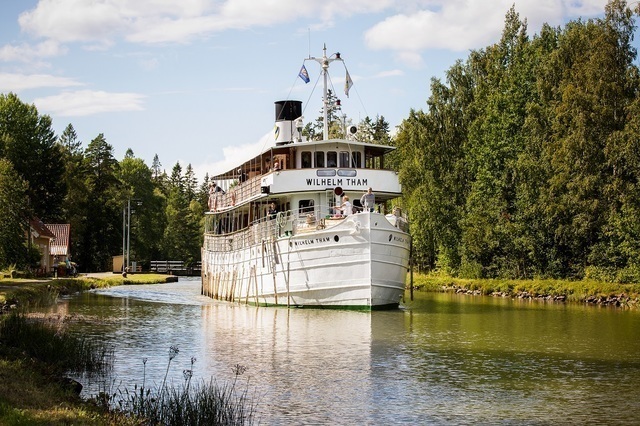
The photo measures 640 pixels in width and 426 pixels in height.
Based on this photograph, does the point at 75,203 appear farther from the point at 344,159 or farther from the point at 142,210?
the point at 344,159

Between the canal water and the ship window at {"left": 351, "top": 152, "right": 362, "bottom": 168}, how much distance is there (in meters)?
A: 7.83

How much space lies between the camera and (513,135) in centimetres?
5862

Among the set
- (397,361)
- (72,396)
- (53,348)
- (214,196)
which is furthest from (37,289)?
(72,396)

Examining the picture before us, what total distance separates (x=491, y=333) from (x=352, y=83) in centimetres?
1806

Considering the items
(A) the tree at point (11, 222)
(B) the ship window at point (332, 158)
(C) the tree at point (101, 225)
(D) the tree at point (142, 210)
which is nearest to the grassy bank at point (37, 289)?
(A) the tree at point (11, 222)

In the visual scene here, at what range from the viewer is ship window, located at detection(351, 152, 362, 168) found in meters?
41.7

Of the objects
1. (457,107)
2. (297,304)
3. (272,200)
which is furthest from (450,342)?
(457,107)

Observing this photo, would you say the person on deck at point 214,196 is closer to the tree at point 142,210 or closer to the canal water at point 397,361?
the canal water at point 397,361

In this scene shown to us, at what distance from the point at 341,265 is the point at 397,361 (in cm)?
1378

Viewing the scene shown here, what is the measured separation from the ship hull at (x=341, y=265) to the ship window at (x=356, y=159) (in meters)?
5.37

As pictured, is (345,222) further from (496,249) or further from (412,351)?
(496,249)

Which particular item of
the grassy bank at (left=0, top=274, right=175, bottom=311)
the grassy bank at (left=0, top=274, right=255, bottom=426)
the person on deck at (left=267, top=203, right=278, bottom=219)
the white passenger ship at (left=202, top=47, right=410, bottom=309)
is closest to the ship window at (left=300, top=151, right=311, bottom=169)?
the white passenger ship at (left=202, top=47, right=410, bottom=309)

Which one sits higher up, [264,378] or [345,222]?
[345,222]

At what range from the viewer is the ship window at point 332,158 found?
41.2m
